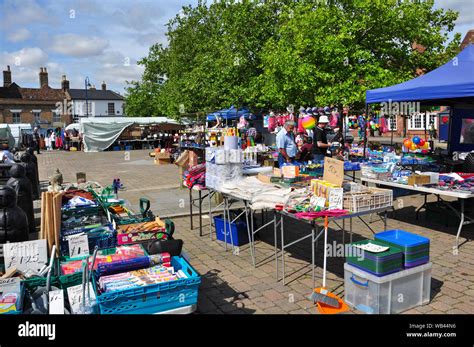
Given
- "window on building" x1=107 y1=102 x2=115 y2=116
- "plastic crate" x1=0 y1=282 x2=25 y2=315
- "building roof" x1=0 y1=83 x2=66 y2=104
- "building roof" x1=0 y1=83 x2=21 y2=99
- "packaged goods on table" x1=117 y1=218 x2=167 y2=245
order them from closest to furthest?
1. "plastic crate" x1=0 y1=282 x2=25 y2=315
2. "packaged goods on table" x1=117 y1=218 x2=167 y2=245
3. "building roof" x1=0 y1=83 x2=21 y2=99
4. "building roof" x1=0 y1=83 x2=66 y2=104
5. "window on building" x1=107 y1=102 x2=115 y2=116

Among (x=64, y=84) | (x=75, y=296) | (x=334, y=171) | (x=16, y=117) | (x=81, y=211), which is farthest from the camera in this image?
(x=64, y=84)

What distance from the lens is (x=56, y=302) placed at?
327 cm

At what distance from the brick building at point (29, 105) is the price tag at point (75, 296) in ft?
179

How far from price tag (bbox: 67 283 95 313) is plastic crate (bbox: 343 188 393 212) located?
A: 294 cm

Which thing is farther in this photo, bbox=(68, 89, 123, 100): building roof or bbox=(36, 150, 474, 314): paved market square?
bbox=(68, 89, 123, 100): building roof

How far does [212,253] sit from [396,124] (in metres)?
39.4

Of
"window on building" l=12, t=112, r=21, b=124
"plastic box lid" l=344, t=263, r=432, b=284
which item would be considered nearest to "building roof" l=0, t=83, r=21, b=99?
"window on building" l=12, t=112, r=21, b=124

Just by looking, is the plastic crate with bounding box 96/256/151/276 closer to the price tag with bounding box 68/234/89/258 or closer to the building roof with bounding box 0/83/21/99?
the price tag with bounding box 68/234/89/258

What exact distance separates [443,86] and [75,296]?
784 centimetres

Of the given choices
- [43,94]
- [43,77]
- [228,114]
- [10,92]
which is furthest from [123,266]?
[43,77]

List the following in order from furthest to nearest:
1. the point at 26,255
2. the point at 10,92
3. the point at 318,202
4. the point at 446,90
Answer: the point at 10,92 < the point at 446,90 < the point at 318,202 < the point at 26,255

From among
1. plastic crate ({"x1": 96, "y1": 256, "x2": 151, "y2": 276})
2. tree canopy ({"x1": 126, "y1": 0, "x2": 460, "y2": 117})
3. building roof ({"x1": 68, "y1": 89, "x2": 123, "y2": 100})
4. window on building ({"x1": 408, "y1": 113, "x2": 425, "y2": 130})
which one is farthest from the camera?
building roof ({"x1": 68, "y1": 89, "x2": 123, "y2": 100})

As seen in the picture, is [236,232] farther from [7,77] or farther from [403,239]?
[7,77]

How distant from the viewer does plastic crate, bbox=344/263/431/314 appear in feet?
13.5
